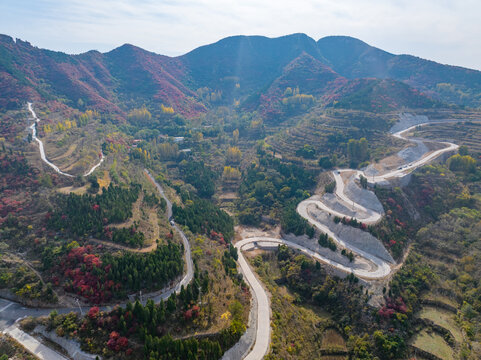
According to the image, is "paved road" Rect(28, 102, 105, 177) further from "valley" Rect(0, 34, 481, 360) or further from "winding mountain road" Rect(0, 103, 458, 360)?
"valley" Rect(0, 34, 481, 360)

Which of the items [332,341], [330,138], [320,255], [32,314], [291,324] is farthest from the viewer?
[330,138]

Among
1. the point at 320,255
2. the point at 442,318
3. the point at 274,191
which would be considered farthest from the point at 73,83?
the point at 442,318

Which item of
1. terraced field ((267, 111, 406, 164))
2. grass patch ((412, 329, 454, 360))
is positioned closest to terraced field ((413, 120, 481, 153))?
terraced field ((267, 111, 406, 164))

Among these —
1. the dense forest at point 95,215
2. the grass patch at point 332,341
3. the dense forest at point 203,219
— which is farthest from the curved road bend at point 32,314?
the grass patch at point 332,341

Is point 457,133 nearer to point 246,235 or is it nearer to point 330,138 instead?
point 330,138

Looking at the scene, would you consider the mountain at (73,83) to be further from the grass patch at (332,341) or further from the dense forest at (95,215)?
the grass patch at (332,341)

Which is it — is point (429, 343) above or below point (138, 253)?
below

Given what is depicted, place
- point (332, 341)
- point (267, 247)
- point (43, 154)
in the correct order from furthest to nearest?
point (43, 154), point (267, 247), point (332, 341)

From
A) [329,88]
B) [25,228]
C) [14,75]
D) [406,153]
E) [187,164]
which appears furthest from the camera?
[329,88]

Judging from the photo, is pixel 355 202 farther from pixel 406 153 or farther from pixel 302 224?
pixel 406 153

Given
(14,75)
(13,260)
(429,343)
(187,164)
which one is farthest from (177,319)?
(14,75)

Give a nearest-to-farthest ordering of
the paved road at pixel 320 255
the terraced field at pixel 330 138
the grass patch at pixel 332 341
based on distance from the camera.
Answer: the paved road at pixel 320 255 < the grass patch at pixel 332 341 < the terraced field at pixel 330 138
